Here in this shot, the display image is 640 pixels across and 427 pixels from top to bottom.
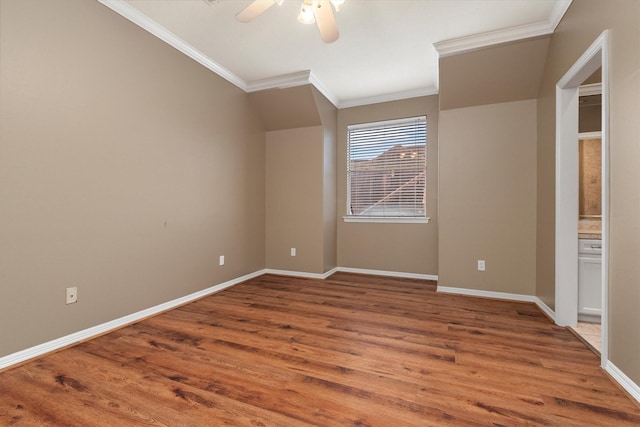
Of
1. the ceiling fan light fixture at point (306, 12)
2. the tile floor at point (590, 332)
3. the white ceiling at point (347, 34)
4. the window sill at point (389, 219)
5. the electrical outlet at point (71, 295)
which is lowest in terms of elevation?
the tile floor at point (590, 332)

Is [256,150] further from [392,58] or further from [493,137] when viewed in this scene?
[493,137]

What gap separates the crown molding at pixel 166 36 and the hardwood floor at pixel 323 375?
2648 mm

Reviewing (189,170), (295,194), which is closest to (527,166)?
(295,194)

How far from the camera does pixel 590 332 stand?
230 cm

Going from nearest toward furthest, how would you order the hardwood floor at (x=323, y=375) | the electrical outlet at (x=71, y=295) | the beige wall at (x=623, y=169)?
the hardwood floor at (x=323, y=375) → the beige wall at (x=623, y=169) → the electrical outlet at (x=71, y=295)

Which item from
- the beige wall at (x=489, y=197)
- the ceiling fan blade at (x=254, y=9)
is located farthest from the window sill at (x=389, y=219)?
the ceiling fan blade at (x=254, y=9)

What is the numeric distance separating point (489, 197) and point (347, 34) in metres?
2.37

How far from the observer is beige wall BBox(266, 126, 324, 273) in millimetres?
4199

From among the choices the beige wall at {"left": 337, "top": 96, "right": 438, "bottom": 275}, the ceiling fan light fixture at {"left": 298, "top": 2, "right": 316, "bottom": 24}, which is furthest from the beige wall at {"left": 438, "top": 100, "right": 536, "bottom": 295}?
the ceiling fan light fixture at {"left": 298, "top": 2, "right": 316, "bottom": 24}

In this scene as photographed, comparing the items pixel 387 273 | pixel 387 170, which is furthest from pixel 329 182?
pixel 387 273

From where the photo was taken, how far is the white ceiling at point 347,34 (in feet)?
7.88

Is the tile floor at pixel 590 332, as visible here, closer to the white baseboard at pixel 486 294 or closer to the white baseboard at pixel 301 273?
the white baseboard at pixel 486 294

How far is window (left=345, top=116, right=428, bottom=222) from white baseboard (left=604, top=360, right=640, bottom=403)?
2.50 meters

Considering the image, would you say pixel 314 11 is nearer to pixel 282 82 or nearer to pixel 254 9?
pixel 254 9
